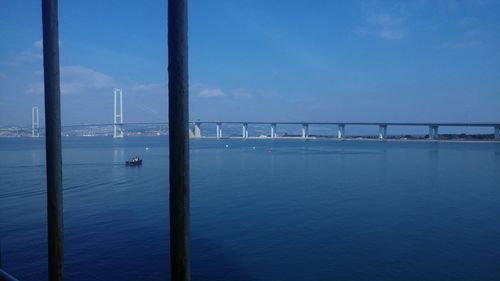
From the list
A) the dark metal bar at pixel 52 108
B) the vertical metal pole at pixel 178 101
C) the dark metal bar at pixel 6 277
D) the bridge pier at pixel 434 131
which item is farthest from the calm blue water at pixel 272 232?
the bridge pier at pixel 434 131

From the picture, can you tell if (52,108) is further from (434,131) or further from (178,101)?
(434,131)

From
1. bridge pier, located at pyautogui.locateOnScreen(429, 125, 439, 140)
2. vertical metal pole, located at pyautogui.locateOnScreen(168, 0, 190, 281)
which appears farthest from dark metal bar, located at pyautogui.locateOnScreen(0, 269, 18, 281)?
bridge pier, located at pyautogui.locateOnScreen(429, 125, 439, 140)

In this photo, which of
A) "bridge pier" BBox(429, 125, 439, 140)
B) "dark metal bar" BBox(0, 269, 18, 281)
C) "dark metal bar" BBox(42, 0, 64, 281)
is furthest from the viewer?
"bridge pier" BBox(429, 125, 439, 140)

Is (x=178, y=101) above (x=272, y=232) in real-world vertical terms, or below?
above

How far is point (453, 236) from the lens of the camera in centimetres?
1703

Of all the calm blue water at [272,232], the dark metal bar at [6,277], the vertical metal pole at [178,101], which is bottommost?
the calm blue water at [272,232]

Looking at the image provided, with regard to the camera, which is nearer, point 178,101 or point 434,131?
point 178,101

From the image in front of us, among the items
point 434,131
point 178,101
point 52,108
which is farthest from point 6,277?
point 434,131

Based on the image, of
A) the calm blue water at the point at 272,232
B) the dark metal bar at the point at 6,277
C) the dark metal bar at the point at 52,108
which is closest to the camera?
the dark metal bar at the point at 6,277

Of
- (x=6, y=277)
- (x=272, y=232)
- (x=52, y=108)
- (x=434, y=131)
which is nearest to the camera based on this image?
(x=6, y=277)

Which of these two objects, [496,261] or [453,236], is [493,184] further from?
[496,261]

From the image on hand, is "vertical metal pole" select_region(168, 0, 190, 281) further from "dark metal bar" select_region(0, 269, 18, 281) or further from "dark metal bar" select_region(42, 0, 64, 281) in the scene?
"dark metal bar" select_region(42, 0, 64, 281)

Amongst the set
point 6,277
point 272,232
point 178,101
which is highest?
point 178,101

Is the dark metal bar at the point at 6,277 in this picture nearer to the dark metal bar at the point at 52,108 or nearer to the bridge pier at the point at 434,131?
the dark metal bar at the point at 52,108
